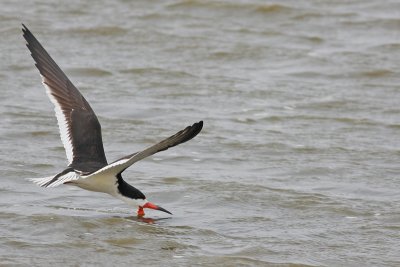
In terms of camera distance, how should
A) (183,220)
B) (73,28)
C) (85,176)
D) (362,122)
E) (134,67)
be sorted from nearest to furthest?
(85,176)
(183,220)
(362,122)
(134,67)
(73,28)

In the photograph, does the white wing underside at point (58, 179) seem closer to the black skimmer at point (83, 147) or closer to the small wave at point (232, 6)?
the black skimmer at point (83, 147)

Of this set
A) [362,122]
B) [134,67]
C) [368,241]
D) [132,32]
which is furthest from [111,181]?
[132,32]

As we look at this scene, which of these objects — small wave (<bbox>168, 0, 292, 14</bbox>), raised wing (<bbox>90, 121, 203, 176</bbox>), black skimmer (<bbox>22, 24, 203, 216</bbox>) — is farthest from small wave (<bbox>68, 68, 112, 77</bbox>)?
raised wing (<bbox>90, 121, 203, 176</bbox>)

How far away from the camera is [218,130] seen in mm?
10523

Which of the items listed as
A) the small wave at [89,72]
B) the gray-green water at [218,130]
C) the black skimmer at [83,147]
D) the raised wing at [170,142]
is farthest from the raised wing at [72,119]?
the small wave at [89,72]

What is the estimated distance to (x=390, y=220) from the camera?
7949 mm

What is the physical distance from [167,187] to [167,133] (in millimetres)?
1667

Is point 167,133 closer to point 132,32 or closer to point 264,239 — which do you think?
point 264,239

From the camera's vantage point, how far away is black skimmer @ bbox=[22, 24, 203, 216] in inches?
282

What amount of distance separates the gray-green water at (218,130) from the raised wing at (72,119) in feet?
1.29

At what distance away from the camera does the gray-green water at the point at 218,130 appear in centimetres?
732

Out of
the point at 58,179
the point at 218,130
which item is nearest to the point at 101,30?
the point at 218,130

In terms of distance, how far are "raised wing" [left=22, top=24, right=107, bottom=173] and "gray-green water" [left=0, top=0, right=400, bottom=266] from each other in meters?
0.39

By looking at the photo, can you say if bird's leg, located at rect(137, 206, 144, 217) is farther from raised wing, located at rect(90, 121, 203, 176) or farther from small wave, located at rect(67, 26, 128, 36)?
small wave, located at rect(67, 26, 128, 36)
